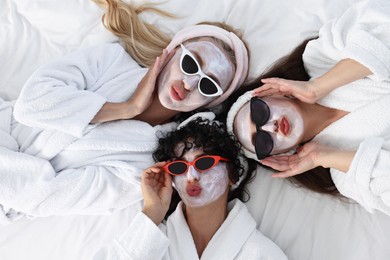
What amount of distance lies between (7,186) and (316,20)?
1.22m

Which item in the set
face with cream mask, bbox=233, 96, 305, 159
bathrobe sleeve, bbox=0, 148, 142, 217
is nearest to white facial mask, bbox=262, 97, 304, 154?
face with cream mask, bbox=233, 96, 305, 159

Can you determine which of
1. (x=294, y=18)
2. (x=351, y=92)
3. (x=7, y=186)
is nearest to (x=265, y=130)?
(x=351, y=92)

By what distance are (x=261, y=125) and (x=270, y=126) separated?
0.03m

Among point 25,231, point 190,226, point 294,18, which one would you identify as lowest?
point 25,231

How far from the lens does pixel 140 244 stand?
1491 millimetres

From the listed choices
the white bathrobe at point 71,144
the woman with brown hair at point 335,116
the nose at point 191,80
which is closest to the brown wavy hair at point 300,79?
the woman with brown hair at point 335,116

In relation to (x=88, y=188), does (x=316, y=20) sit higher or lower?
higher

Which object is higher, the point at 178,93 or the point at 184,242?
the point at 178,93

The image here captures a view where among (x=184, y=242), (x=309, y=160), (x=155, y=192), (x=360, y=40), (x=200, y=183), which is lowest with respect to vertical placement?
(x=184, y=242)

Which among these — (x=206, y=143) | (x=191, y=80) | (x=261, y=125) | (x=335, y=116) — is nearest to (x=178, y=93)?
(x=191, y=80)

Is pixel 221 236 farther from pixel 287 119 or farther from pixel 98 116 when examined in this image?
pixel 98 116

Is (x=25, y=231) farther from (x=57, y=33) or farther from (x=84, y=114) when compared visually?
(x=57, y=33)

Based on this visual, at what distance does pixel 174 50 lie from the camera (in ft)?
5.46

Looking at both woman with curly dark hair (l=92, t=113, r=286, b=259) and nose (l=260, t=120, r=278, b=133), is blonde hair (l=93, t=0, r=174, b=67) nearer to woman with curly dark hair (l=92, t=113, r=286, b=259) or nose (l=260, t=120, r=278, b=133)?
woman with curly dark hair (l=92, t=113, r=286, b=259)
